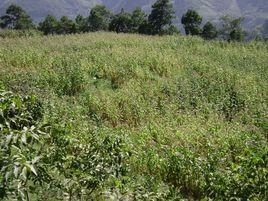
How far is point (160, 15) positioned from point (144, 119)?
105ft

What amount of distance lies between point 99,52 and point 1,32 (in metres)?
17.4

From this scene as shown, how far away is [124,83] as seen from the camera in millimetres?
12047

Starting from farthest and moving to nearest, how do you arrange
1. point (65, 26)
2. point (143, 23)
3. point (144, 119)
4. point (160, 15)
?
1. point (65, 26)
2. point (143, 23)
3. point (160, 15)
4. point (144, 119)

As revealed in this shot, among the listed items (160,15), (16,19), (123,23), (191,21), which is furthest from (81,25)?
(191,21)

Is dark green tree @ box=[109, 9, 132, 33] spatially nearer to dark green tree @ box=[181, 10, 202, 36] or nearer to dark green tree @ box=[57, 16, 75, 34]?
dark green tree @ box=[57, 16, 75, 34]

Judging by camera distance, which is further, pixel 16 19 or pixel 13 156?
pixel 16 19

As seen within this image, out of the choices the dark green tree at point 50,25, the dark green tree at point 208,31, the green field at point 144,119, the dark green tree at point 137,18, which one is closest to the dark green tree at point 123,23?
the dark green tree at point 137,18

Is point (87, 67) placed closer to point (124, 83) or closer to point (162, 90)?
point (124, 83)

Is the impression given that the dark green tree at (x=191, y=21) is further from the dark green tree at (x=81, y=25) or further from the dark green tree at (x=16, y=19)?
the dark green tree at (x=16, y=19)

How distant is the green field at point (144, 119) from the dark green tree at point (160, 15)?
2205 cm

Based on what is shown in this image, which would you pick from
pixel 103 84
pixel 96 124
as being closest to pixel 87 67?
pixel 103 84

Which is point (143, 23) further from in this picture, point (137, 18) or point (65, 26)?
point (65, 26)

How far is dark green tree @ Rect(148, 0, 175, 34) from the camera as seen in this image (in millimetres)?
39344

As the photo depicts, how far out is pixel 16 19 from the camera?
52.4 meters
